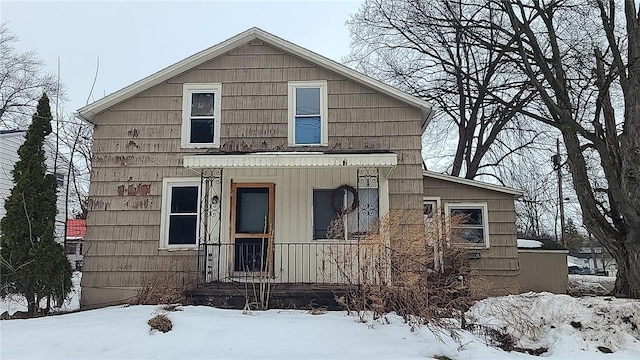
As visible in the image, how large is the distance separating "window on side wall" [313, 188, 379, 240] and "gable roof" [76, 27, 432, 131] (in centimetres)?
212

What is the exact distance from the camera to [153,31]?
52.2 feet

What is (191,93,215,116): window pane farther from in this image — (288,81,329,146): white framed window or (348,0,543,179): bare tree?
(348,0,543,179): bare tree

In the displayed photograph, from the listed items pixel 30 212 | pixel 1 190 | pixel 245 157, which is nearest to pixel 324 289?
pixel 245 157

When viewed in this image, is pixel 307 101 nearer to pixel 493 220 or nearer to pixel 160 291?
pixel 160 291

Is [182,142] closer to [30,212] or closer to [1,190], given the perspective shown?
[30,212]

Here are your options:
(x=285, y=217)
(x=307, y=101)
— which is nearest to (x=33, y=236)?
(x=285, y=217)

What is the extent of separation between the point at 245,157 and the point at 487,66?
1250 centimetres

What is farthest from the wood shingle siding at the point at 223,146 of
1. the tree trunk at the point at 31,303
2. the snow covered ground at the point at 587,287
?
the snow covered ground at the point at 587,287

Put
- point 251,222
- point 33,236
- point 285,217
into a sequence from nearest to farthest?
point 33,236 < point 285,217 < point 251,222

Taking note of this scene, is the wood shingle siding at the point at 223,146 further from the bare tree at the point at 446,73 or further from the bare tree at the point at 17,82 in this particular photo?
the bare tree at the point at 17,82

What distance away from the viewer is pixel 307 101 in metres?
9.98

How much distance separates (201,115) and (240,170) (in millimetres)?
1505

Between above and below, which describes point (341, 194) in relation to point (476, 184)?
below

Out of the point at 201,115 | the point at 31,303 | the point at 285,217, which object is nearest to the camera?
the point at 31,303
